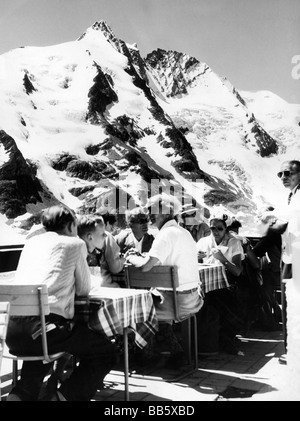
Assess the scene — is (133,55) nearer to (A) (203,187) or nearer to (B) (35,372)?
(A) (203,187)

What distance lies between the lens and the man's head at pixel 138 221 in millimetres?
4133

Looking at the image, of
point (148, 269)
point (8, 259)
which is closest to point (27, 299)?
point (148, 269)

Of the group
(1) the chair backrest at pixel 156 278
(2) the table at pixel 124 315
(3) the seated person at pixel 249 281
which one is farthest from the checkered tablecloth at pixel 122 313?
(3) the seated person at pixel 249 281

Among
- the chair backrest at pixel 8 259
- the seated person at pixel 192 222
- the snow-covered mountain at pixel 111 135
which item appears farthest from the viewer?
the snow-covered mountain at pixel 111 135

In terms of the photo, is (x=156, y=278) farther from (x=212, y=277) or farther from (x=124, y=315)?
(x=212, y=277)

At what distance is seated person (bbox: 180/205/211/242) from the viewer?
5973mm

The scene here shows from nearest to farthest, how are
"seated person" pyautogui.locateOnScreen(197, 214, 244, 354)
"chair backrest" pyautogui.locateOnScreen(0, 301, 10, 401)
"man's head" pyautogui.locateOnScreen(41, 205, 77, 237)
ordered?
"chair backrest" pyautogui.locateOnScreen(0, 301, 10, 401) < "man's head" pyautogui.locateOnScreen(41, 205, 77, 237) < "seated person" pyautogui.locateOnScreen(197, 214, 244, 354)

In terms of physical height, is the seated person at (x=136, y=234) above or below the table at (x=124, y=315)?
above

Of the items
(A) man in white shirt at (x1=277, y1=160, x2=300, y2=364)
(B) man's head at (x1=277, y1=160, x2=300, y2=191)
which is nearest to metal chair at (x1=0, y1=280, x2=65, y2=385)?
(A) man in white shirt at (x1=277, y1=160, x2=300, y2=364)

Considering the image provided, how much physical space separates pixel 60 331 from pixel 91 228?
931 mm

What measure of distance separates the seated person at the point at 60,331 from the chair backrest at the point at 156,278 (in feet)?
2.58

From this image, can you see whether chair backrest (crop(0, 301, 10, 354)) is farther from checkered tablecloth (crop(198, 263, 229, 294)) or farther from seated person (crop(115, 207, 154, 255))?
seated person (crop(115, 207, 154, 255))

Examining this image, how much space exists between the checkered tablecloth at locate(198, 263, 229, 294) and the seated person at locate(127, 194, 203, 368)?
0.35 metres

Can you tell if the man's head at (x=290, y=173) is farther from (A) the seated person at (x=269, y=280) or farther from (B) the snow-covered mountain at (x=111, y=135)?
(B) the snow-covered mountain at (x=111, y=135)
